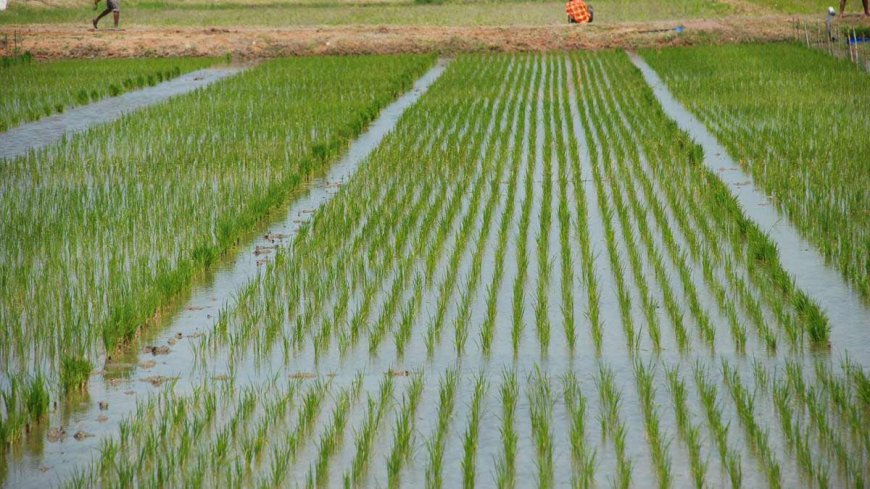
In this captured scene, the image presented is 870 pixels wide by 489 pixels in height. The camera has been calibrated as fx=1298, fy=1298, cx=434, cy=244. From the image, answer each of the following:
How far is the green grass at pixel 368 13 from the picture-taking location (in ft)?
89.8

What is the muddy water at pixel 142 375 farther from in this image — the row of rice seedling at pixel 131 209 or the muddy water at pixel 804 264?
the muddy water at pixel 804 264

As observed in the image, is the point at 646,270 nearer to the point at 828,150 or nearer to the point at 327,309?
the point at 327,309

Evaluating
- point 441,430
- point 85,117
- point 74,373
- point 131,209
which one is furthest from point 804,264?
point 85,117

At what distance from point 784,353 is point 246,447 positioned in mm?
2172

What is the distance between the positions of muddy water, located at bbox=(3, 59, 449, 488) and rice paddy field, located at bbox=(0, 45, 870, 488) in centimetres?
2

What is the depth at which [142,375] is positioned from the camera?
484 cm

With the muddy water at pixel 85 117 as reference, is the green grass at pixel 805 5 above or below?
above

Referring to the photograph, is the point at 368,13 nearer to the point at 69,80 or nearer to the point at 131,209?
the point at 69,80

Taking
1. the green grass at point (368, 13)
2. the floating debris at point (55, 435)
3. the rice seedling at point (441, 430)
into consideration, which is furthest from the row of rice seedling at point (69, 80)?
the rice seedling at point (441, 430)

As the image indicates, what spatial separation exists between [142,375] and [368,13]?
84.9ft

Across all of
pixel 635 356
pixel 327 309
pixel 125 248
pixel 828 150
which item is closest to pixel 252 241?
pixel 125 248

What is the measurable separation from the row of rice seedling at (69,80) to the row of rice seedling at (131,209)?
129 centimetres

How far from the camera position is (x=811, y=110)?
39.0 ft

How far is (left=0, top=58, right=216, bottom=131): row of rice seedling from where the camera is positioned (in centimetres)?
1355
